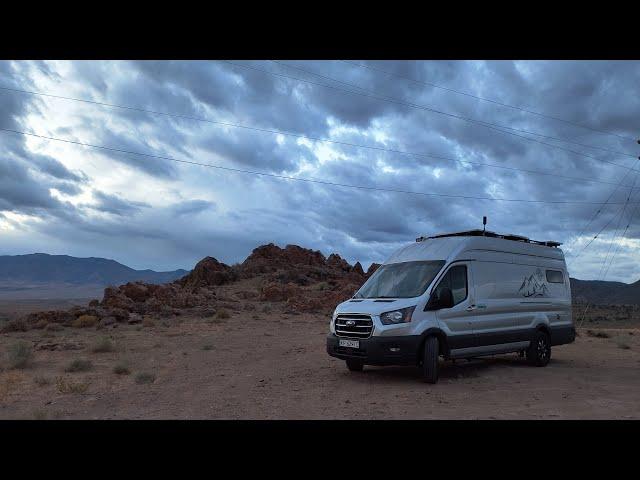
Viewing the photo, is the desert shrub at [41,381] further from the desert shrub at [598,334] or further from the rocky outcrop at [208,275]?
the rocky outcrop at [208,275]

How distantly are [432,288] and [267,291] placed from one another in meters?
27.7

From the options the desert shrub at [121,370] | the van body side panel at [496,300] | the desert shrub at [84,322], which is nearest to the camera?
the van body side panel at [496,300]

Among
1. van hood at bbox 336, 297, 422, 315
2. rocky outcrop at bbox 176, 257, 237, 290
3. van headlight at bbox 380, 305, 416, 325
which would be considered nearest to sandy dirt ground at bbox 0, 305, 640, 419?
van headlight at bbox 380, 305, 416, 325

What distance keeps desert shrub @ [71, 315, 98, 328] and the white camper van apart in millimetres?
17659

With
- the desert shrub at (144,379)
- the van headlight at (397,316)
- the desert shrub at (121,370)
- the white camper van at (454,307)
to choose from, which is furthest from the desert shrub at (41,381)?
the van headlight at (397,316)

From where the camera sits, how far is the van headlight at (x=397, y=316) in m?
9.56

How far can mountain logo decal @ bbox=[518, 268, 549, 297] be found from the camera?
A: 1238cm

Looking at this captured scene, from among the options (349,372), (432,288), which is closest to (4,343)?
(349,372)

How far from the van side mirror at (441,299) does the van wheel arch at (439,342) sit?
460 mm

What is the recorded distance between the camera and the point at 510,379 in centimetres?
1080

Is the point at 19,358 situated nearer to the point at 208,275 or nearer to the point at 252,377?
the point at 252,377

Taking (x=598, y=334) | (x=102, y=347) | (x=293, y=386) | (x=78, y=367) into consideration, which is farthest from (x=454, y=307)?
(x=598, y=334)

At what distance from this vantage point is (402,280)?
35.3ft

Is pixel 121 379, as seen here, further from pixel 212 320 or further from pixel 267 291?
pixel 267 291
